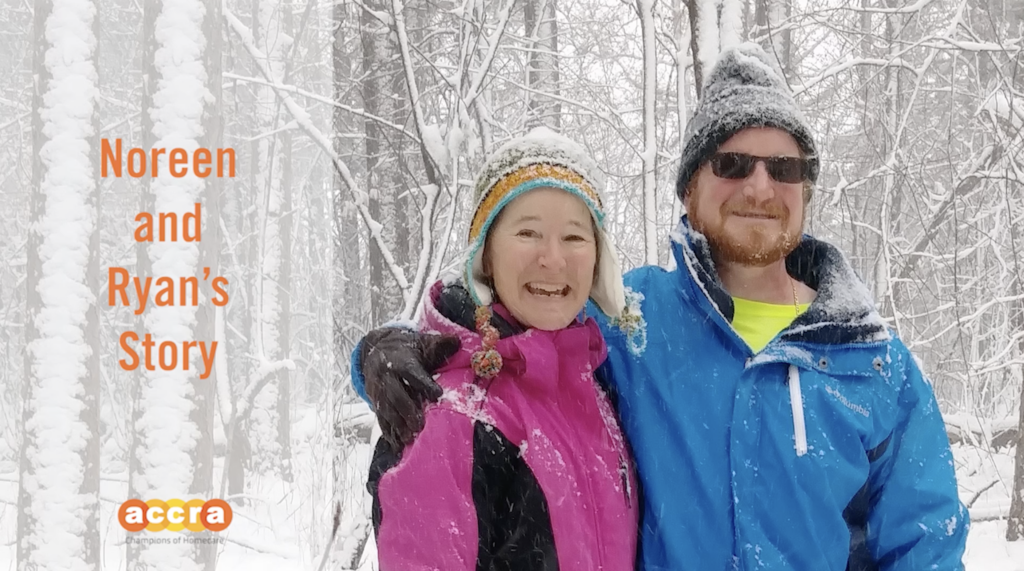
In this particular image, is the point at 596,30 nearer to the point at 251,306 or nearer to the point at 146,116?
the point at 146,116

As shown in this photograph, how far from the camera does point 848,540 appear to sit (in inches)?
59.9

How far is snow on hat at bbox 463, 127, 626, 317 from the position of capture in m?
1.49

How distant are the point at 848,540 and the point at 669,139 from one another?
6644 mm

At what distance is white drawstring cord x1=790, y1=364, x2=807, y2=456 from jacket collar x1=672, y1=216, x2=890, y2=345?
0.08 metres

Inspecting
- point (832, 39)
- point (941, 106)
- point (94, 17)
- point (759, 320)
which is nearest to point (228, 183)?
point (94, 17)

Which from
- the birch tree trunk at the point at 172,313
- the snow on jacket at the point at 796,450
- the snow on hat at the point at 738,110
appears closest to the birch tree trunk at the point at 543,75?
the birch tree trunk at the point at 172,313

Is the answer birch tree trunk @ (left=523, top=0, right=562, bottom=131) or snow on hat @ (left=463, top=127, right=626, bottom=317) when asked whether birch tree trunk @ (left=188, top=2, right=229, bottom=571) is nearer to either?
birch tree trunk @ (left=523, top=0, right=562, bottom=131)

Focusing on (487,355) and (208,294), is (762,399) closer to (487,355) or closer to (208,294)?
(487,355)

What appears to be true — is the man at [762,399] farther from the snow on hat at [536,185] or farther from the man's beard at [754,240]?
the snow on hat at [536,185]

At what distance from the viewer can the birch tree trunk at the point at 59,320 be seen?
219 inches

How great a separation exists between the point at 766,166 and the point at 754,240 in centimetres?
17

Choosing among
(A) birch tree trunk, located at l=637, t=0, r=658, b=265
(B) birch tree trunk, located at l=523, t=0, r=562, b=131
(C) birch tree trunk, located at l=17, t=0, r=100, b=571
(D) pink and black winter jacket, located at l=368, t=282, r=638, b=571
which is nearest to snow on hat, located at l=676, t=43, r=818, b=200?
(D) pink and black winter jacket, located at l=368, t=282, r=638, b=571

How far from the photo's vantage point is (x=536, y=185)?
1.48 meters

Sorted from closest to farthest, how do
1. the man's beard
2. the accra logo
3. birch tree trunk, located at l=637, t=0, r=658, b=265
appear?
1. the man's beard
2. birch tree trunk, located at l=637, t=0, r=658, b=265
3. the accra logo
